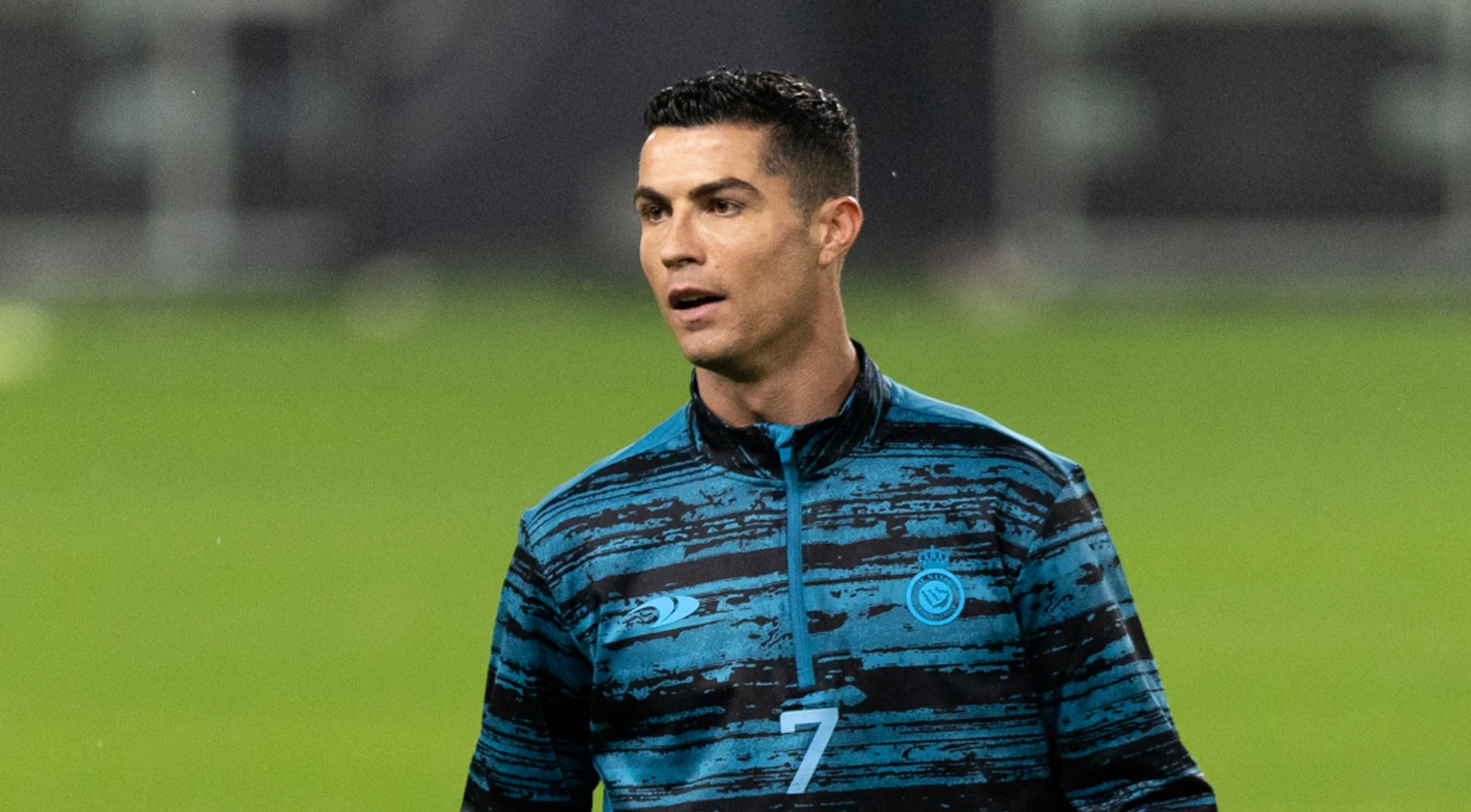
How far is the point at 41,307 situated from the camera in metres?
28.7

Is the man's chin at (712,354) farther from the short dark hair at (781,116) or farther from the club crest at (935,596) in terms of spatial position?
the club crest at (935,596)

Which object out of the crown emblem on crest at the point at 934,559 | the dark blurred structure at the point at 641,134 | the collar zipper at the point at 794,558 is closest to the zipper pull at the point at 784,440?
the collar zipper at the point at 794,558

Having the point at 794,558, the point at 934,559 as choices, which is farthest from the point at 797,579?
the point at 934,559

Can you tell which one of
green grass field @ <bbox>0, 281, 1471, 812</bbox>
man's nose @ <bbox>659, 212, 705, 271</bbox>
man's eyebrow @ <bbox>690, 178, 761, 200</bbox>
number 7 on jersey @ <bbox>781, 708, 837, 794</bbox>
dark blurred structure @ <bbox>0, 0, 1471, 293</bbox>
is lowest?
number 7 on jersey @ <bbox>781, 708, 837, 794</bbox>

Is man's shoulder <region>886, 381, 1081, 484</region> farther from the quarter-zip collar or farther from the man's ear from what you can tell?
the man's ear

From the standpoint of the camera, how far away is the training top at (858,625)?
329 centimetres

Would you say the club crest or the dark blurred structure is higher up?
the dark blurred structure

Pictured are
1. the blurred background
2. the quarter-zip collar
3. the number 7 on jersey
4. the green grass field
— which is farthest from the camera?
the blurred background

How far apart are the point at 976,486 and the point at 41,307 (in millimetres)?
26528

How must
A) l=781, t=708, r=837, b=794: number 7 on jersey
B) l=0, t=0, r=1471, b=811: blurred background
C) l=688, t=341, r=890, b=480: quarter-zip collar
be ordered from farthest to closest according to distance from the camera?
l=0, t=0, r=1471, b=811: blurred background < l=688, t=341, r=890, b=480: quarter-zip collar < l=781, t=708, r=837, b=794: number 7 on jersey

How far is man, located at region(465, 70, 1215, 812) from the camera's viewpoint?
10.8 feet

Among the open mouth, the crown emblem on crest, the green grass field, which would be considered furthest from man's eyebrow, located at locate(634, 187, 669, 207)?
the green grass field

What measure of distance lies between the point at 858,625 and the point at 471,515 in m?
12.6

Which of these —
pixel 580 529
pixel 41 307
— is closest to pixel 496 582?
pixel 580 529
